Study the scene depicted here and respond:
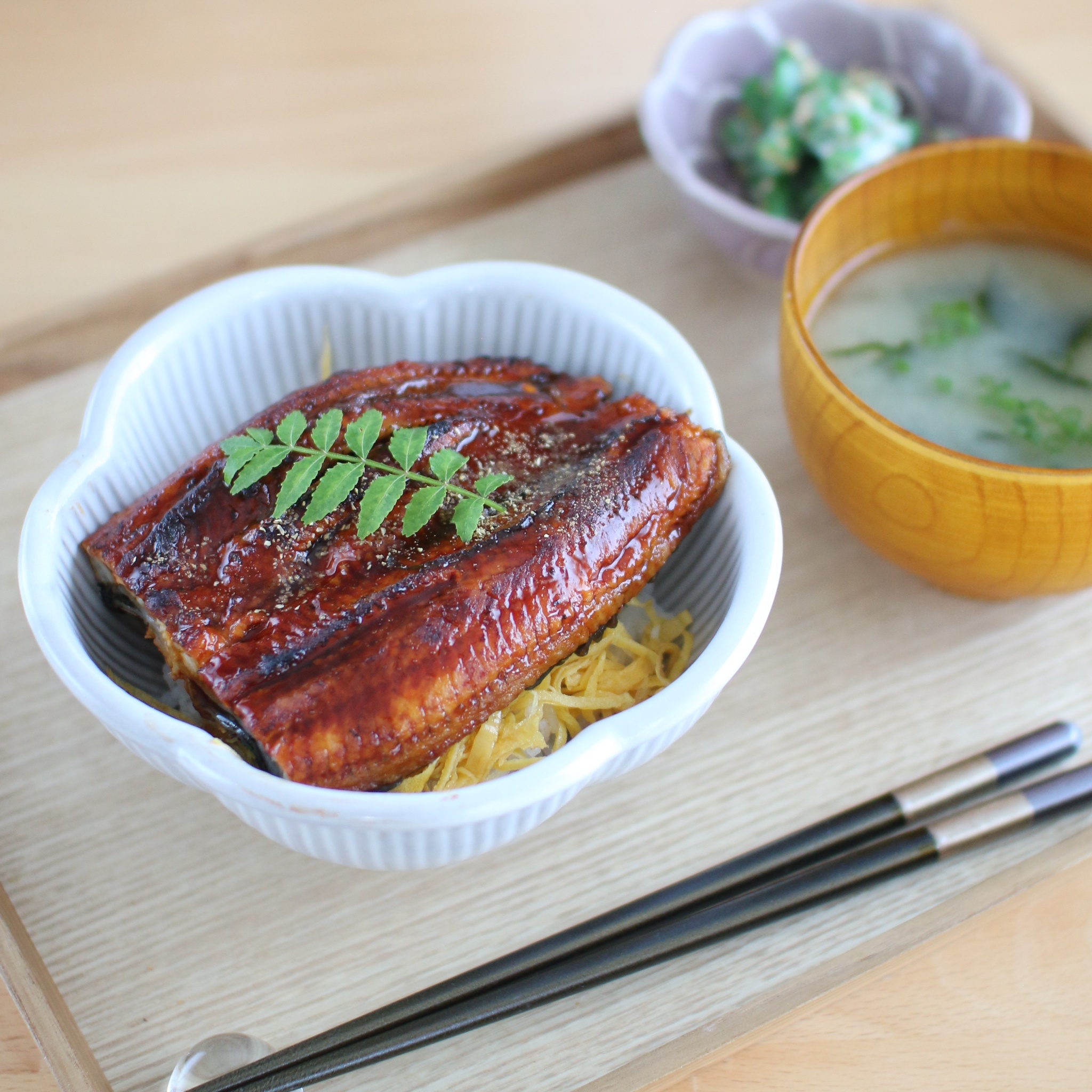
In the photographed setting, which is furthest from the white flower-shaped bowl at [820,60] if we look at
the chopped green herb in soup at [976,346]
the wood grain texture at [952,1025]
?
the wood grain texture at [952,1025]

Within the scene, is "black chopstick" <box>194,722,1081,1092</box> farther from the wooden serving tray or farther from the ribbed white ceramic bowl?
the ribbed white ceramic bowl

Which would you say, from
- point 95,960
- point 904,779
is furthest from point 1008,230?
point 95,960

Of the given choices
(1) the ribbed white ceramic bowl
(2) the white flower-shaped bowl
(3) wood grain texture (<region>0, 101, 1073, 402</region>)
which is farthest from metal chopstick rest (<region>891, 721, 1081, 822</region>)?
(3) wood grain texture (<region>0, 101, 1073, 402</region>)

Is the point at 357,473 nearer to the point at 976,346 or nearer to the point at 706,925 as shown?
the point at 706,925

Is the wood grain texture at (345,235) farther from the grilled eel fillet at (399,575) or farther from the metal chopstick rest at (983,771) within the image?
the metal chopstick rest at (983,771)

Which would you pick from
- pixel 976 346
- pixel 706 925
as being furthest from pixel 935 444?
pixel 706 925
